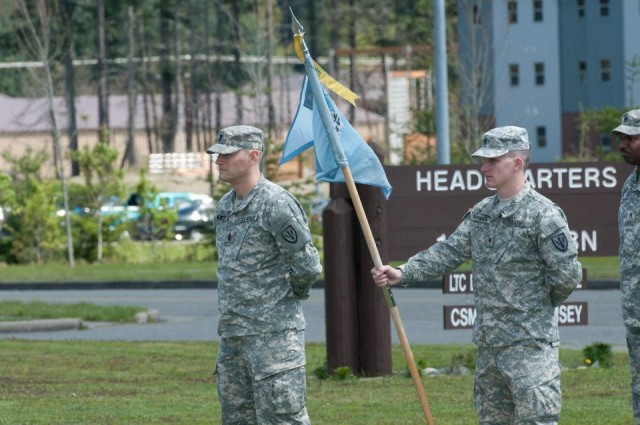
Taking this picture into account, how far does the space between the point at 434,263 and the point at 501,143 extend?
0.71 metres

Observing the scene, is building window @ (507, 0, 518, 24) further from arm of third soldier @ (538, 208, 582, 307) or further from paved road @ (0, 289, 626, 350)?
arm of third soldier @ (538, 208, 582, 307)

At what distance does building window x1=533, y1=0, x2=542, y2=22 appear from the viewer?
242 feet

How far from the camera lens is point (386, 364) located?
506 inches

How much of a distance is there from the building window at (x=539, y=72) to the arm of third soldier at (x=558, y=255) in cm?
6841

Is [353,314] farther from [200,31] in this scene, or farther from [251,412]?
[200,31]

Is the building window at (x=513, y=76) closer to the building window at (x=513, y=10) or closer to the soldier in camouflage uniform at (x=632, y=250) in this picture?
the building window at (x=513, y=10)

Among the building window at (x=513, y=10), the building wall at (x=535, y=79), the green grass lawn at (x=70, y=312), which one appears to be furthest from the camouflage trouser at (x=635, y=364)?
the building wall at (x=535, y=79)

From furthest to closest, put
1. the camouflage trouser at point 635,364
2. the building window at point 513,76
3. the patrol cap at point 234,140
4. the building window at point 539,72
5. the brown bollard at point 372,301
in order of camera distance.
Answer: the building window at point 539,72, the building window at point 513,76, the brown bollard at point 372,301, the camouflage trouser at point 635,364, the patrol cap at point 234,140

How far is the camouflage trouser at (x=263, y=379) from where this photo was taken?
282 inches

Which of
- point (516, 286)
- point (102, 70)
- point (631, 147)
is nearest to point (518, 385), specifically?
point (516, 286)

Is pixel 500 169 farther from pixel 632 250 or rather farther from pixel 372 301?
pixel 372 301

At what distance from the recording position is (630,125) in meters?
7.65

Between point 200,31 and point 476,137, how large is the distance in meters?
54.7

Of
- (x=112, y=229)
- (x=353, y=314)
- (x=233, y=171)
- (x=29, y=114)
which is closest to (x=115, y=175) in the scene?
(x=112, y=229)
